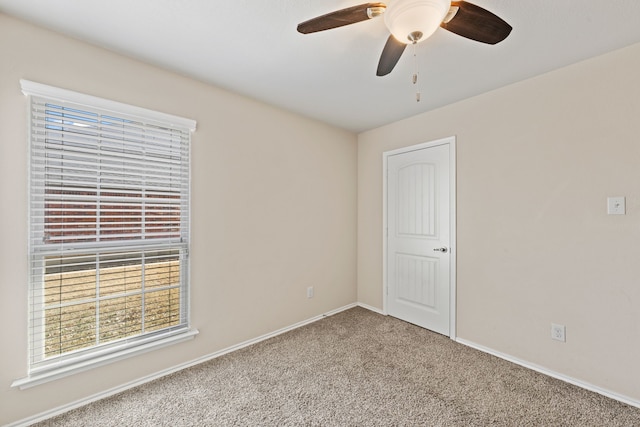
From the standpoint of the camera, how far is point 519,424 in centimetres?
163

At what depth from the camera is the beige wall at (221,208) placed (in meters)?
1.58

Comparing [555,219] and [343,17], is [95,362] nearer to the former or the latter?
[343,17]

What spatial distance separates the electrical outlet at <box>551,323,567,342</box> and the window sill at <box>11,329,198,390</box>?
9.14 ft

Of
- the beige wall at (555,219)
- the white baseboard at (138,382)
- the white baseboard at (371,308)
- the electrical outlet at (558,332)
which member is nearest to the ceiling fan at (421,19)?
the beige wall at (555,219)

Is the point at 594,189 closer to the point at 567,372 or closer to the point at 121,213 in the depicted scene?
the point at 567,372

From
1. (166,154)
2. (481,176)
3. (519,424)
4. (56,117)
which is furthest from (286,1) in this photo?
(519,424)

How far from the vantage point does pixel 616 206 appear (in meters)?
1.84

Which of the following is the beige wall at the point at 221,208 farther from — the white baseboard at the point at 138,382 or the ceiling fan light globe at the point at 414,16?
the ceiling fan light globe at the point at 414,16

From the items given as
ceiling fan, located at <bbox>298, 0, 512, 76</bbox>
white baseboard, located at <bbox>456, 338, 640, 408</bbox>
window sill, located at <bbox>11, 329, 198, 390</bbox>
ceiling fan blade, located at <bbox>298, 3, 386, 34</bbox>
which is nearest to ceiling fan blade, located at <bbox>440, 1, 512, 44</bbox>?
ceiling fan, located at <bbox>298, 0, 512, 76</bbox>

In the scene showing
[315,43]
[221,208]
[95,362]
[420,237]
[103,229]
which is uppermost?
[315,43]

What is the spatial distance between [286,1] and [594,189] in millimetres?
2347

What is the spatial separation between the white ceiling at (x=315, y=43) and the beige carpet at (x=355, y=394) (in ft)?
7.61

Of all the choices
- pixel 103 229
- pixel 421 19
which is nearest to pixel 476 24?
pixel 421 19

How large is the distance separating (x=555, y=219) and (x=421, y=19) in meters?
1.86
